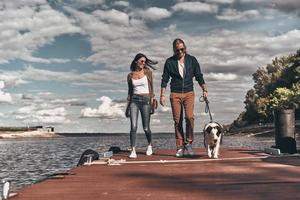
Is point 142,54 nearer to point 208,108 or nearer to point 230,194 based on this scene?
point 208,108

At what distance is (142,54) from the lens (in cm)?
1065

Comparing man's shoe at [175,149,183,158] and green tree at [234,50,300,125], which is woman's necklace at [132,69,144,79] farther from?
green tree at [234,50,300,125]

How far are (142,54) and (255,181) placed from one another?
18.5 ft

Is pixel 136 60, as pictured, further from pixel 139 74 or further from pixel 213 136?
pixel 213 136

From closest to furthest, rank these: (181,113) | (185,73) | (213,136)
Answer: (213,136) < (185,73) < (181,113)

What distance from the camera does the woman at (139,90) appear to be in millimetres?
10617

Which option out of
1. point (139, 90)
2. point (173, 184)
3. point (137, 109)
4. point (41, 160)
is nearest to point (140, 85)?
point (139, 90)

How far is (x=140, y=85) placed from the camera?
10617mm

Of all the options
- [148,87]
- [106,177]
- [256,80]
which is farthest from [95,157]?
[256,80]

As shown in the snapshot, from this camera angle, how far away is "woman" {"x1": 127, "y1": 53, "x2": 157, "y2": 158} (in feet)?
34.8

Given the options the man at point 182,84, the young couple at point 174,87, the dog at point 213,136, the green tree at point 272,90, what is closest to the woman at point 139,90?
the young couple at point 174,87

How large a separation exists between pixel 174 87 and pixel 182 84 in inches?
8.5

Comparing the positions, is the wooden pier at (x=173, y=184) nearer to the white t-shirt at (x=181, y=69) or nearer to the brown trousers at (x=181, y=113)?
the brown trousers at (x=181, y=113)

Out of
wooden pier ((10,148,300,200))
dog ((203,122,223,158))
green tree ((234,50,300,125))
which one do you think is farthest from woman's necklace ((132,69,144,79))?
green tree ((234,50,300,125))
